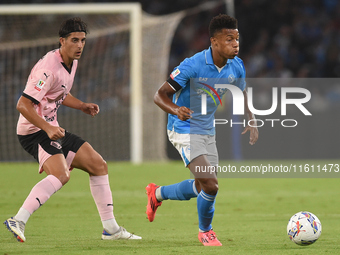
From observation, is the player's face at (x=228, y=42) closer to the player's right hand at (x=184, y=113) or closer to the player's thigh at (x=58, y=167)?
the player's right hand at (x=184, y=113)

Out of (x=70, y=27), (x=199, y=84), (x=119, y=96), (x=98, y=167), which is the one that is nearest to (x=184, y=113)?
(x=199, y=84)

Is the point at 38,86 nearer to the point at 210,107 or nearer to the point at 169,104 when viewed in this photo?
the point at 169,104

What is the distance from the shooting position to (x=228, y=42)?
5.36 meters

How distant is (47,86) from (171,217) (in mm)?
2542

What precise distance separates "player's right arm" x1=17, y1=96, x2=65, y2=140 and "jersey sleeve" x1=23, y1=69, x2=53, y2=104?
47mm

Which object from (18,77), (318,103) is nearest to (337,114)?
(318,103)

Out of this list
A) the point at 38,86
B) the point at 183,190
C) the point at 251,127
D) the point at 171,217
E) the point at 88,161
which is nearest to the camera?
the point at 38,86

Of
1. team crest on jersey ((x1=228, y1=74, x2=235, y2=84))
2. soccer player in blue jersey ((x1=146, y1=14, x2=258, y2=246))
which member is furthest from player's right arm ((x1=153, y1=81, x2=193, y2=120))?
team crest on jersey ((x1=228, y1=74, x2=235, y2=84))

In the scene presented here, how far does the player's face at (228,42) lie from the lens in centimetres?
535

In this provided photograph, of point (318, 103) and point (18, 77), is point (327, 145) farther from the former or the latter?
point (18, 77)

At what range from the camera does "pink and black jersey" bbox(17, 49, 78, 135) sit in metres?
5.19

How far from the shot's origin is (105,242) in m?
5.34

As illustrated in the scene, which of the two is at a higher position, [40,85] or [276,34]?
[40,85]

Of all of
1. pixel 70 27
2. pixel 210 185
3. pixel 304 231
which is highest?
pixel 70 27
